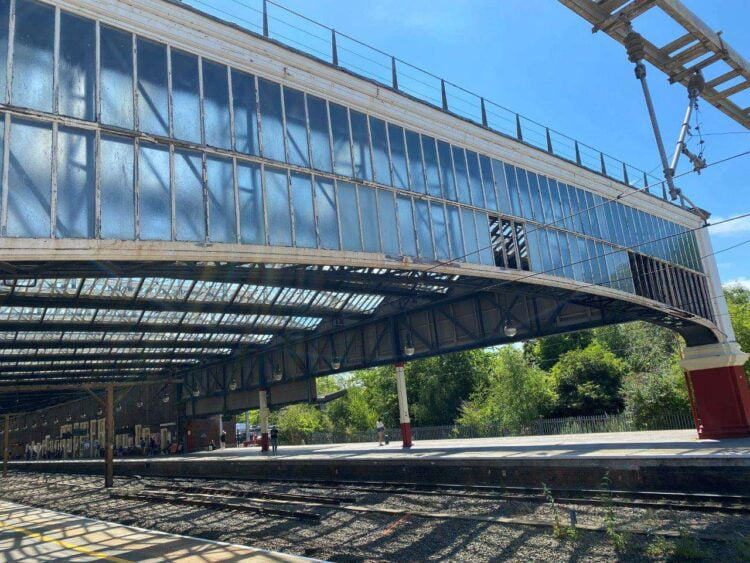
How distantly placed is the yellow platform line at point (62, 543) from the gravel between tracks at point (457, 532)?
2110 mm

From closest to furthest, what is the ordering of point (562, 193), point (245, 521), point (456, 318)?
point (245, 521) < point (562, 193) < point (456, 318)

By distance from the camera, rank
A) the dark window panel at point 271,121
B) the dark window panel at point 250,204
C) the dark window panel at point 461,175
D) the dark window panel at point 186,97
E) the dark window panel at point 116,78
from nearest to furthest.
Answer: the dark window panel at point 116,78 → the dark window panel at point 186,97 → the dark window panel at point 250,204 → the dark window panel at point 271,121 → the dark window panel at point 461,175

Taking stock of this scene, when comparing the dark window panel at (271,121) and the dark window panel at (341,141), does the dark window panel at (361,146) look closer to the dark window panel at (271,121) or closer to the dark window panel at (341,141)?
the dark window panel at (341,141)

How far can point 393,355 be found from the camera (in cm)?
2677

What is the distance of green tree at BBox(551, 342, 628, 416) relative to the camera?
41656mm

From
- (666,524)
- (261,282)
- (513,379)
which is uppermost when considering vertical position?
(261,282)

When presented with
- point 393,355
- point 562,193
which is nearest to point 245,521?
point 393,355

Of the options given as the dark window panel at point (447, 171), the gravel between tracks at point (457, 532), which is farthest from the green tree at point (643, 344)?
the gravel between tracks at point (457, 532)

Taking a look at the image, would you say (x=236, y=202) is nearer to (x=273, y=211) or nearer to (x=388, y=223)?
(x=273, y=211)

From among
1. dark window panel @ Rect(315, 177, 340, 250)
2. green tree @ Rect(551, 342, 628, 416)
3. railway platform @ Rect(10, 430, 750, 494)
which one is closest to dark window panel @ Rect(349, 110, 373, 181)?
dark window panel @ Rect(315, 177, 340, 250)

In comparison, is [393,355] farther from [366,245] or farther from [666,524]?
[666,524]

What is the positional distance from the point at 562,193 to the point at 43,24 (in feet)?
58.0

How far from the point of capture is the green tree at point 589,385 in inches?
1640

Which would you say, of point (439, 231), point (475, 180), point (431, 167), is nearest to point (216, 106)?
point (431, 167)
